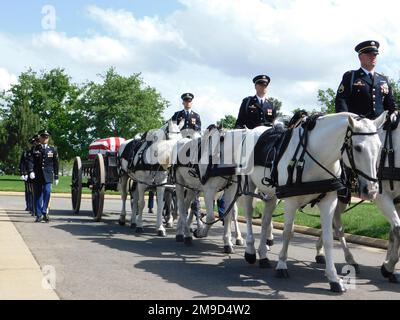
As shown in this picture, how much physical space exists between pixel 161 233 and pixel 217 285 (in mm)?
4978

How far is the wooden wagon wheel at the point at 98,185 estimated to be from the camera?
45.2 feet

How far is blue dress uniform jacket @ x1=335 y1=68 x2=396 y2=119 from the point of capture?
7512 millimetres

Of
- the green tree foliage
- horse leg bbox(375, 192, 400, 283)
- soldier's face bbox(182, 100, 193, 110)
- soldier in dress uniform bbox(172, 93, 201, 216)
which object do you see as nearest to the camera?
horse leg bbox(375, 192, 400, 283)

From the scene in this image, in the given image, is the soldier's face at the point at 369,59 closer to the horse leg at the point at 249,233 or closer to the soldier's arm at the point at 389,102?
the soldier's arm at the point at 389,102

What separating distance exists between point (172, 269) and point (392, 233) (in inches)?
117

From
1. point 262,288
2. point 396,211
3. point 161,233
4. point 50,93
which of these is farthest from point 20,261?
point 50,93

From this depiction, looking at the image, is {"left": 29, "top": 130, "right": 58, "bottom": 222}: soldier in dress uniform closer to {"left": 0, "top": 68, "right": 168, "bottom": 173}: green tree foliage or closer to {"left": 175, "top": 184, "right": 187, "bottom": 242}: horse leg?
{"left": 175, "top": 184, "right": 187, "bottom": 242}: horse leg

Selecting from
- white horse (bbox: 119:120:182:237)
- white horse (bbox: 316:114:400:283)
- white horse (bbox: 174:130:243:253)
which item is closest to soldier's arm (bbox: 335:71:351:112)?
white horse (bbox: 316:114:400:283)

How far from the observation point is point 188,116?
1176 cm

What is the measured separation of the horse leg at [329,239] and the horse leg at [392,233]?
75 cm

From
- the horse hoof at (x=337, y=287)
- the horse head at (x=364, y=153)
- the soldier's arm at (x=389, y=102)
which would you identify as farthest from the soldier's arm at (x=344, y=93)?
the horse hoof at (x=337, y=287)

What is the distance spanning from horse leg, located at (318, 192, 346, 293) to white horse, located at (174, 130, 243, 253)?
2.67 metres

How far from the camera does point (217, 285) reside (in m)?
6.41

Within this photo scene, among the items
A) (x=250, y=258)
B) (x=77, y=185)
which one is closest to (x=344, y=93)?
(x=250, y=258)
